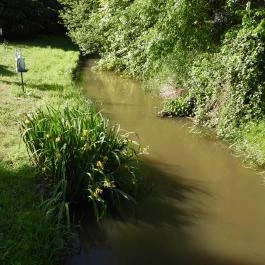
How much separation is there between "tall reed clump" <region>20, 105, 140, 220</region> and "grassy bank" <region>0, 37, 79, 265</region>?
1.16 ft

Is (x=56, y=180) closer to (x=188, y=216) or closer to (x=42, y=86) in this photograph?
(x=188, y=216)

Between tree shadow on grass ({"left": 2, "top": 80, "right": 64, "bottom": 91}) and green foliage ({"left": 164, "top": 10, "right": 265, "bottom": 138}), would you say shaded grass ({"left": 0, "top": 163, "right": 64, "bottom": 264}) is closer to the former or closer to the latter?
green foliage ({"left": 164, "top": 10, "right": 265, "bottom": 138})

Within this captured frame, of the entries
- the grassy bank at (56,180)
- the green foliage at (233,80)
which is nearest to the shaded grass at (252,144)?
the green foliage at (233,80)

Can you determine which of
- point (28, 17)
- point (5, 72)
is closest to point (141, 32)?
point (5, 72)

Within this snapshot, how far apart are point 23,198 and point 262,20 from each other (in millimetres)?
5449

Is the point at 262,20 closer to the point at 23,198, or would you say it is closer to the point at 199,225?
the point at 199,225

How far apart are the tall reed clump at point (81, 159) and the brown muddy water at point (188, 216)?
15.8 inches

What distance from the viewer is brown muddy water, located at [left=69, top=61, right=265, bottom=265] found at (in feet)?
17.7

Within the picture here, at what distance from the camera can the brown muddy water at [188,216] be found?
5.39 m

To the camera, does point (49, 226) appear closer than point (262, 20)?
Yes

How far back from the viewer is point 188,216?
6230 mm

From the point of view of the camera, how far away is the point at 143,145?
8703 millimetres

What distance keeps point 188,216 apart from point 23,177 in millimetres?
2403

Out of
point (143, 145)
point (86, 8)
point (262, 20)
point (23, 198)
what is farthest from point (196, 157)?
point (86, 8)
